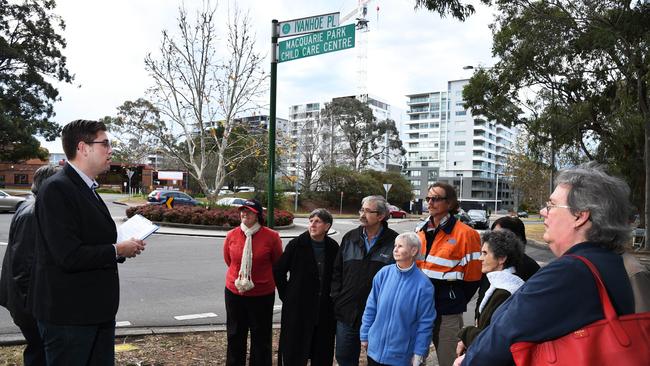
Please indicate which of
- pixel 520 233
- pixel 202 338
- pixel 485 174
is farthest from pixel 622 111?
pixel 485 174

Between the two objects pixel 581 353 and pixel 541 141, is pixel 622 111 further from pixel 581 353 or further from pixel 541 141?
pixel 581 353

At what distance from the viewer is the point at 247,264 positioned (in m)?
4.62

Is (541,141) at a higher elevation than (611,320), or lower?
higher

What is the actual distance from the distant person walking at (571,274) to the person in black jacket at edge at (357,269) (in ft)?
7.13

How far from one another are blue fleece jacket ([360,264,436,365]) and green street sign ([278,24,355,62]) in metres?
2.79

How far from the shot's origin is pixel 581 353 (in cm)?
155

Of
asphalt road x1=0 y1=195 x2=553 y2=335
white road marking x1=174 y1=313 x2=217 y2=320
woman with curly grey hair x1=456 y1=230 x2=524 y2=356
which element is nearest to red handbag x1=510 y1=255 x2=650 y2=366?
woman with curly grey hair x1=456 y1=230 x2=524 y2=356

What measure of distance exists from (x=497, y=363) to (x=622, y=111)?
19870 mm

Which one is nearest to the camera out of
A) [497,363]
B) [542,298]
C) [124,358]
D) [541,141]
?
[542,298]

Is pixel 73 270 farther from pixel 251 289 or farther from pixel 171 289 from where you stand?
pixel 171 289

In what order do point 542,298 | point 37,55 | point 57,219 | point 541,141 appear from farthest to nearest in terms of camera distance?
point 37,55 < point 541,141 < point 57,219 < point 542,298

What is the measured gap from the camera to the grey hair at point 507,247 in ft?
11.2

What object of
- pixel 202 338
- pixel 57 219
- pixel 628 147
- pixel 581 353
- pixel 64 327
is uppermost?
pixel 628 147

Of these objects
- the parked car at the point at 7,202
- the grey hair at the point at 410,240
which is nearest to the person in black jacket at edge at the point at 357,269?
the grey hair at the point at 410,240
